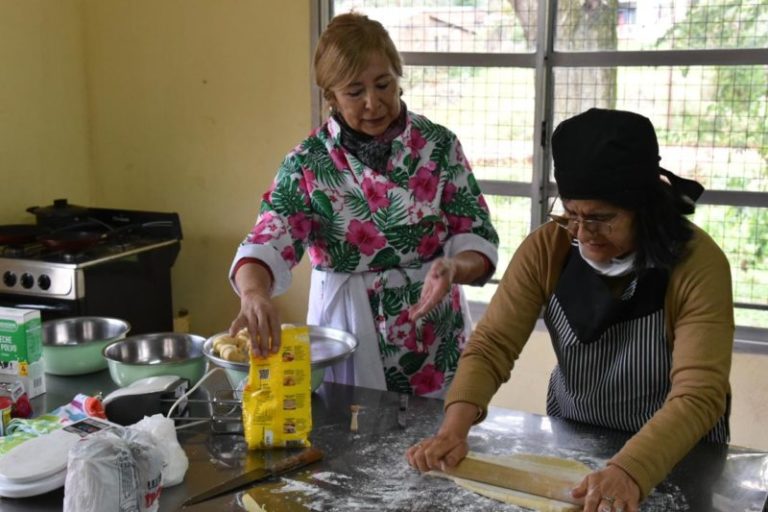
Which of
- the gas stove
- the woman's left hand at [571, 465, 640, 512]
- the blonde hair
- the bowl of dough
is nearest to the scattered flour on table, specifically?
the woman's left hand at [571, 465, 640, 512]

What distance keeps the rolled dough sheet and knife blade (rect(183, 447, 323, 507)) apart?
212 millimetres

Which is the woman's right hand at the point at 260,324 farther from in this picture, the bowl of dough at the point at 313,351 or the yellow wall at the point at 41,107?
the yellow wall at the point at 41,107

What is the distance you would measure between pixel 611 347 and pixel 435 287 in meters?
Answer: 0.36

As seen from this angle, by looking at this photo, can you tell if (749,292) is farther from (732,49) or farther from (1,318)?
(1,318)

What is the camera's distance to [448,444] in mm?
1411

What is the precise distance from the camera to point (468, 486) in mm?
1353

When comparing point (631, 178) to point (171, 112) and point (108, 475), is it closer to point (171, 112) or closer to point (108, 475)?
Result: point (108, 475)

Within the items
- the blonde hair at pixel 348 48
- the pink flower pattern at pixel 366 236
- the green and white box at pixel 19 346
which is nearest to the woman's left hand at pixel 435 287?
the pink flower pattern at pixel 366 236

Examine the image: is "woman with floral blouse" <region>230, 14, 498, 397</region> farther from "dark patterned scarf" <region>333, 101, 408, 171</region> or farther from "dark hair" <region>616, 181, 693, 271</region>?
"dark hair" <region>616, 181, 693, 271</region>

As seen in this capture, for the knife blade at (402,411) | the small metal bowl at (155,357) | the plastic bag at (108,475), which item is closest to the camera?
the plastic bag at (108,475)

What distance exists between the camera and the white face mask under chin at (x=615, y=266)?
1438 mm

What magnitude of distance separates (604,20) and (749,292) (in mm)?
1005

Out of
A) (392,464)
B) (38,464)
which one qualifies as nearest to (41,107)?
(38,464)

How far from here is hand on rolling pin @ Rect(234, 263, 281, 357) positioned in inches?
58.0
